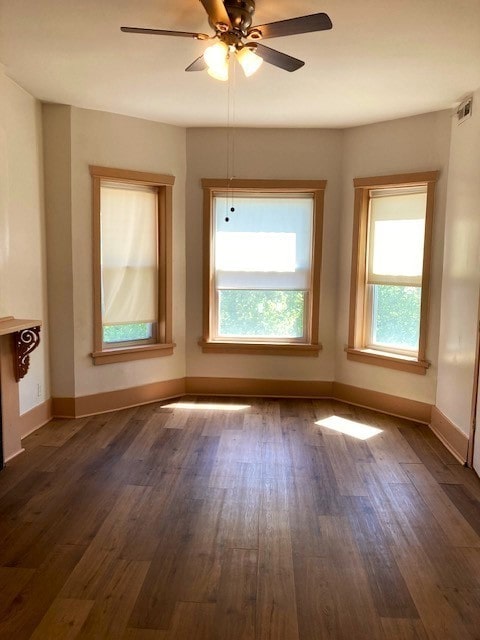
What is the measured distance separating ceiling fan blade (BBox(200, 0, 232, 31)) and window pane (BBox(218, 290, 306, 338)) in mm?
3018

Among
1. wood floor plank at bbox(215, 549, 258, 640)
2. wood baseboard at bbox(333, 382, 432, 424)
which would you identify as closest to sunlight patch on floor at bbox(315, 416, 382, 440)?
wood baseboard at bbox(333, 382, 432, 424)

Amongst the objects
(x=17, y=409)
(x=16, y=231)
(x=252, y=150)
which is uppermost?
(x=252, y=150)

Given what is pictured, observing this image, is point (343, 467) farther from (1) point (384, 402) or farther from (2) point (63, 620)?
(2) point (63, 620)

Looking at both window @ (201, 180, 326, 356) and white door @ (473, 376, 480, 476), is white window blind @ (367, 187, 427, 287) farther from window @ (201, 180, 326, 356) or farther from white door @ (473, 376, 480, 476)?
white door @ (473, 376, 480, 476)

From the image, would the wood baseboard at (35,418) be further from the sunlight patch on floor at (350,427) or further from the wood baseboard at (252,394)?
the sunlight patch on floor at (350,427)

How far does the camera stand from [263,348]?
17.1 feet

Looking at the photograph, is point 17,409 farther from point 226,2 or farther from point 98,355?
point 226,2

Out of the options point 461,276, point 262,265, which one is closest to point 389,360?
point 461,276

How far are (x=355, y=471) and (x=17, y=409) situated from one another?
2.57 m

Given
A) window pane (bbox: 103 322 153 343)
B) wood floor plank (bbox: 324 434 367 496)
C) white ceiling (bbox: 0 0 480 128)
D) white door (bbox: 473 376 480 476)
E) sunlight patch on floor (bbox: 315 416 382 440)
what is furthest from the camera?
window pane (bbox: 103 322 153 343)

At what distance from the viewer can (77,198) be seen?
4395mm

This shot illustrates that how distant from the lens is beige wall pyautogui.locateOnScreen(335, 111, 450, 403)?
431 cm

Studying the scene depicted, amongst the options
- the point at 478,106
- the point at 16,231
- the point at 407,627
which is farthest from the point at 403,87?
the point at 407,627

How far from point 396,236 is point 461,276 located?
3.22 ft
